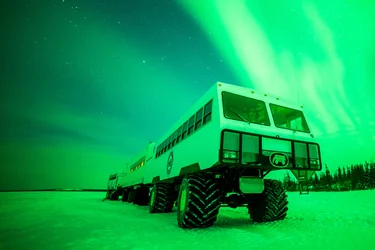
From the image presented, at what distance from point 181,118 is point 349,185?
308ft

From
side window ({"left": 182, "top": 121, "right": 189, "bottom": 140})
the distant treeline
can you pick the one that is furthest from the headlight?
the distant treeline

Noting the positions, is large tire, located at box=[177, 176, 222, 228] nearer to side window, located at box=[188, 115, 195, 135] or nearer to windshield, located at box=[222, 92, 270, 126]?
windshield, located at box=[222, 92, 270, 126]

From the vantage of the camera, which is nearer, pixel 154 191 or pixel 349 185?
pixel 154 191

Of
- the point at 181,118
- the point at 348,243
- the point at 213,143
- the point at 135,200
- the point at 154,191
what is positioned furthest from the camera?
the point at 135,200

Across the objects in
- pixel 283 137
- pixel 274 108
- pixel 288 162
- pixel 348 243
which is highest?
pixel 274 108

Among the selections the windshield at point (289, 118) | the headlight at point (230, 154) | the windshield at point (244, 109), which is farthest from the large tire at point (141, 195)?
the headlight at point (230, 154)

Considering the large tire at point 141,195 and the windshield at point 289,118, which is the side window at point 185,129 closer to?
the windshield at point 289,118

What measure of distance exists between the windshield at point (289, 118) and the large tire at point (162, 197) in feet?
18.2

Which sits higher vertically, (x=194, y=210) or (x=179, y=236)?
(x=194, y=210)

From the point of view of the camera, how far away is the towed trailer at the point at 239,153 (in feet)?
18.5

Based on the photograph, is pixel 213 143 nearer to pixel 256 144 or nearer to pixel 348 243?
pixel 256 144

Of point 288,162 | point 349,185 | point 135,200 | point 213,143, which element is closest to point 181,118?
point 213,143

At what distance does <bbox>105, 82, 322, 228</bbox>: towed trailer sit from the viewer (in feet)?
18.5

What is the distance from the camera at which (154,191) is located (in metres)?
10.5
